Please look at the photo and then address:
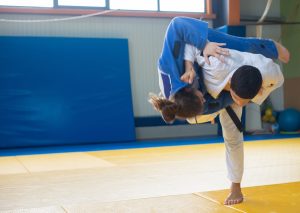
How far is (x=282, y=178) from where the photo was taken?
3.68m

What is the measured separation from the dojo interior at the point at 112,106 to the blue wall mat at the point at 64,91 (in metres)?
0.02

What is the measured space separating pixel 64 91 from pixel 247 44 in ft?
17.9

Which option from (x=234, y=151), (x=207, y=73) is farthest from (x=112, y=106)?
(x=207, y=73)

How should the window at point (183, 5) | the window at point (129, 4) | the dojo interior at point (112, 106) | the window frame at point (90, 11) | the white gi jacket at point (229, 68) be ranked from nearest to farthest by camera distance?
1. the white gi jacket at point (229, 68)
2. the dojo interior at point (112, 106)
3. the window frame at point (90, 11)
4. the window at point (129, 4)
5. the window at point (183, 5)

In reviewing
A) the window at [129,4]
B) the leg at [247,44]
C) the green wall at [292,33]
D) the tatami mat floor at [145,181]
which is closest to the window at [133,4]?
the window at [129,4]

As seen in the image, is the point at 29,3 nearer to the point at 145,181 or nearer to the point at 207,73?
the point at 145,181

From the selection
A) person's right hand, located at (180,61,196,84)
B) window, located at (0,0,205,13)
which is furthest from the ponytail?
window, located at (0,0,205,13)

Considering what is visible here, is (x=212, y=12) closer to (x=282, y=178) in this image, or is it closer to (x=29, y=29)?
(x=29, y=29)

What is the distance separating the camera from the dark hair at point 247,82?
7.23ft

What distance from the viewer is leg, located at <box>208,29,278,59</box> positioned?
2549 mm

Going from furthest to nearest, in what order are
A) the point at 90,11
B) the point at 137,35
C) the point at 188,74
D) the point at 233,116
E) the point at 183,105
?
the point at 137,35
the point at 90,11
the point at 233,116
the point at 188,74
the point at 183,105

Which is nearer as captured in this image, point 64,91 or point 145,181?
point 145,181

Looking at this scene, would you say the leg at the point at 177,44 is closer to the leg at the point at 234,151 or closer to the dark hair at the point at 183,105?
the dark hair at the point at 183,105

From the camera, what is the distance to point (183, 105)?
2.20 metres
